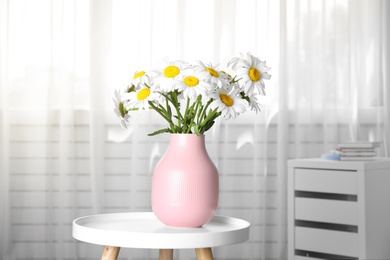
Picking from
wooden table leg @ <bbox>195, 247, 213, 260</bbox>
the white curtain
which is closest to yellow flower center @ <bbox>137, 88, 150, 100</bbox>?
wooden table leg @ <bbox>195, 247, 213, 260</bbox>

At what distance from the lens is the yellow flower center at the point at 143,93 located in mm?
1428

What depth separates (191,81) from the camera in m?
1.39

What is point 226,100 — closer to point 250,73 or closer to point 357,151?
point 250,73

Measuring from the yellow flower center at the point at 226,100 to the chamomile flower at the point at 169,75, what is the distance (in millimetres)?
108

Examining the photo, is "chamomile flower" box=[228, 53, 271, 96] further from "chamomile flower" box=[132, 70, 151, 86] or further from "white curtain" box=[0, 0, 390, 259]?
"white curtain" box=[0, 0, 390, 259]

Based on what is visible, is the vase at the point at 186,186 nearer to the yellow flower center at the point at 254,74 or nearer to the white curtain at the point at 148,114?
the yellow flower center at the point at 254,74

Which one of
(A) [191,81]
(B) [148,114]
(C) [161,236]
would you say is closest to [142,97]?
(A) [191,81]

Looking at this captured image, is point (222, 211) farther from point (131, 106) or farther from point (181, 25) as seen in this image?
point (131, 106)

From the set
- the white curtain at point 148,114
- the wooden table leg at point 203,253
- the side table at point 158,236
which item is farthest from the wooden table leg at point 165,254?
the white curtain at point 148,114

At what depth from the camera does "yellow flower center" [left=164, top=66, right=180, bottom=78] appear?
1.41 metres

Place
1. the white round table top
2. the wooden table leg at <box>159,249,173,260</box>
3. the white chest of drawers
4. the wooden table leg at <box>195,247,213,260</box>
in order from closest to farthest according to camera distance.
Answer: the white round table top
the wooden table leg at <box>195,247,213,260</box>
the wooden table leg at <box>159,249,173,260</box>
the white chest of drawers

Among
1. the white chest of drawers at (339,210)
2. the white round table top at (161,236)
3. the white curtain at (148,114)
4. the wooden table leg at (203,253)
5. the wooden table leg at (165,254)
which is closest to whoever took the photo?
the white round table top at (161,236)

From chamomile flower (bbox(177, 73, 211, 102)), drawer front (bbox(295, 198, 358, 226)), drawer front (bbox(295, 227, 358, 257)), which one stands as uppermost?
chamomile flower (bbox(177, 73, 211, 102))

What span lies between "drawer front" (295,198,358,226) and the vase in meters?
1.13
